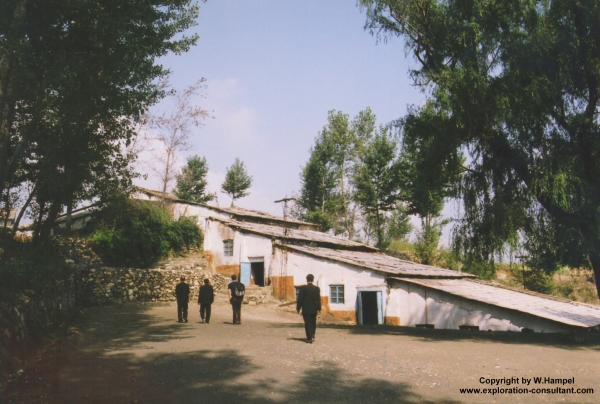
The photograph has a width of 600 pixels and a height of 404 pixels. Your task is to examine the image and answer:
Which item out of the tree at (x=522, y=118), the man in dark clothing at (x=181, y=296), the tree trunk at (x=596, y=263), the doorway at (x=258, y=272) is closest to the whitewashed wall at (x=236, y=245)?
the doorway at (x=258, y=272)

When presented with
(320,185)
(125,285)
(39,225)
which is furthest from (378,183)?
(39,225)

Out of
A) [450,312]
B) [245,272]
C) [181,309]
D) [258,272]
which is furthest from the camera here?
[258,272]

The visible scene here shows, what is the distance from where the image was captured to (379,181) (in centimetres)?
4438

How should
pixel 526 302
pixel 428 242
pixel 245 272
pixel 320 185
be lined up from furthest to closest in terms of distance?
pixel 320 185, pixel 428 242, pixel 245 272, pixel 526 302

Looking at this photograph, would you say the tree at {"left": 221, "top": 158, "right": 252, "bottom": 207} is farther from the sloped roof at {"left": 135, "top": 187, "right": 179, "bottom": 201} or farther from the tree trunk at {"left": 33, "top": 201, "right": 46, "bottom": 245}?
the tree trunk at {"left": 33, "top": 201, "right": 46, "bottom": 245}

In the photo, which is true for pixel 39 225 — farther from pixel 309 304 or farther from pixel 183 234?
pixel 183 234

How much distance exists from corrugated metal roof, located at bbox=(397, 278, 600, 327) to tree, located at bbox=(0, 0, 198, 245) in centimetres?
1503

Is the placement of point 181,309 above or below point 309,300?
below

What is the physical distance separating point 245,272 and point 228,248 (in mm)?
2299

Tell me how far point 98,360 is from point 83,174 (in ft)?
21.2

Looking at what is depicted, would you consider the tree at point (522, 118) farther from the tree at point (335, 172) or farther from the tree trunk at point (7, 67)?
the tree at point (335, 172)

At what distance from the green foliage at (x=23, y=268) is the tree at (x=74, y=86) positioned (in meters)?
1.37

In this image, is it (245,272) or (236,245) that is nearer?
(245,272)

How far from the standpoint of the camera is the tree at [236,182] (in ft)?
174
